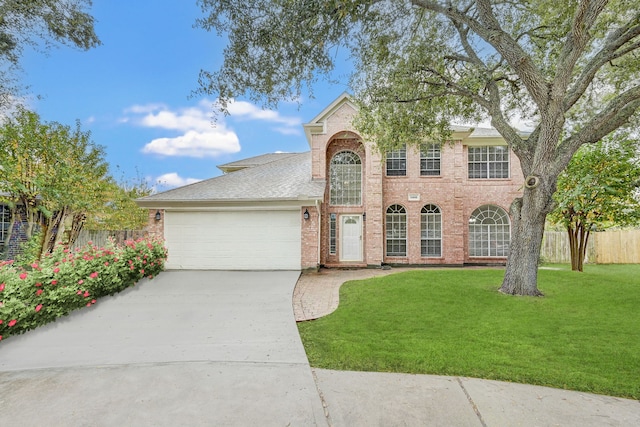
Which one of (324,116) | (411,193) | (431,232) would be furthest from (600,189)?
(324,116)

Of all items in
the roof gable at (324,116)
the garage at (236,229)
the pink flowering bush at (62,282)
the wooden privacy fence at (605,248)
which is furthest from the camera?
the wooden privacy fence at (605,248)

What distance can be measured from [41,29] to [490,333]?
47.4 feet

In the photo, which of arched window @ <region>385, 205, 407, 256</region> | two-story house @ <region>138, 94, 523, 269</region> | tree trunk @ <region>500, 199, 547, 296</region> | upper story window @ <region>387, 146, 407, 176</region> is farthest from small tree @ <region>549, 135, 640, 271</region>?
upper story window @ <region>387, 146, 407, 176</region>

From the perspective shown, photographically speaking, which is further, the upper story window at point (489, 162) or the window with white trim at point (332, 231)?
the upper story window at point (489, 162)

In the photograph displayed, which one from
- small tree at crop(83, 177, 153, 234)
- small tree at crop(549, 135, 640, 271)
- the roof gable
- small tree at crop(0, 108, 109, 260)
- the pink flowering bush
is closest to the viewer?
the pink flowering bush

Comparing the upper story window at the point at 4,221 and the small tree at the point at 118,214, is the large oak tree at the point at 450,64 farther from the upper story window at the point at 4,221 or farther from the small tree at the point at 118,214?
the upper story window at the point at 4,221

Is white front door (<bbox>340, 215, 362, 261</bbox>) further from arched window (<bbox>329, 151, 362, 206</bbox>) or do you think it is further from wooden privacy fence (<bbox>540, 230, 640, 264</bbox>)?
wooden privacy fence (<bbox>540, 230, 640, 264</bbox>)

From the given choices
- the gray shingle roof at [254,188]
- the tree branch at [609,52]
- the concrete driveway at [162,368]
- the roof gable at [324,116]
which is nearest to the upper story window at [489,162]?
the roof gable at [324,116]

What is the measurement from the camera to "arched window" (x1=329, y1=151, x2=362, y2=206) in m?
13.5

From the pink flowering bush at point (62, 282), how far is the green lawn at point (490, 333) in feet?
15.5

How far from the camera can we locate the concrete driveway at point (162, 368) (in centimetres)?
310

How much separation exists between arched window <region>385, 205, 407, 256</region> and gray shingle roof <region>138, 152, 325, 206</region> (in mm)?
3428

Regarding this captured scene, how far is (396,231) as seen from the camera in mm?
13641

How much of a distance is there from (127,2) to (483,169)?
13914mm
